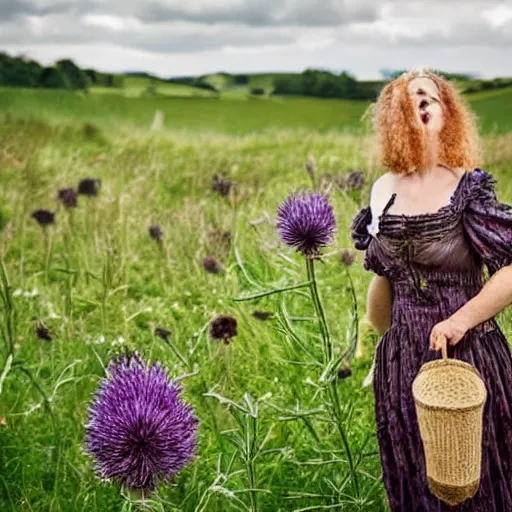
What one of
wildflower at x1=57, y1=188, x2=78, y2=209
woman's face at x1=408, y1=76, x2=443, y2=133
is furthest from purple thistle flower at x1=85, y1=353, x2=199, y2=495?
wildflower at x1=57, y1=188, x2=78, y2=209

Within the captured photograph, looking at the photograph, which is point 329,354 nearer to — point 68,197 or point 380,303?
point 380,303

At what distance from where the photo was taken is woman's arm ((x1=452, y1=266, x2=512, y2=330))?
2346mm

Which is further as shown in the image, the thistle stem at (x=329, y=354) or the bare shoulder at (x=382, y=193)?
the thistle stem at (x=329, y=354)

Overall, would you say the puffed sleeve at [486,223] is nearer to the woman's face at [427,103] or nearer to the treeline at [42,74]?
the woman's face at [427,103]

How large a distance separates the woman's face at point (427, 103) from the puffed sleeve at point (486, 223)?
167 mm

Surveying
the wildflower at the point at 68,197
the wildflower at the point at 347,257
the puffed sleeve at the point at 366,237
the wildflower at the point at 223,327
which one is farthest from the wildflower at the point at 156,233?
the puffed sleeve at the point at 366,237

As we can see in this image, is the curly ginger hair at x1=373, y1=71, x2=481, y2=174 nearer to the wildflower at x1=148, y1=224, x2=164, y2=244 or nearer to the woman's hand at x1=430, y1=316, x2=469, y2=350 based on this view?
the woman's hand at x1=430, y1=316, x2=469, y2=350

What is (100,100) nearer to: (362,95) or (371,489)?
(362,95)

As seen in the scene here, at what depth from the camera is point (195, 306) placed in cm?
453

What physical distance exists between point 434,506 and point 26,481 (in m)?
1.25

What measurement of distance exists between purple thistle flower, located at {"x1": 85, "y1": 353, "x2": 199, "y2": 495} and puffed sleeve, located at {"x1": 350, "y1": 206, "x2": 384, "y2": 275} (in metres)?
0.69

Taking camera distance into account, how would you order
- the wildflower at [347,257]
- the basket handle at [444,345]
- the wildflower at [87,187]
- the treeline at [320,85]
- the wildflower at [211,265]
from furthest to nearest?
the treeline at [320,85], the wildflower at [87,187], the wildflower at [211,265], the wildflower at [347,257], the basket handle at [444,345]

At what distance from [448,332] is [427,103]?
0.55m

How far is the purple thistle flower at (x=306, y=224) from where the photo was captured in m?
2.64
